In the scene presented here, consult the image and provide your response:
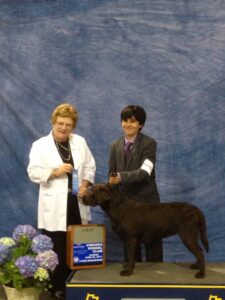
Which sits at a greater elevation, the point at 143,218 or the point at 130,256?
the point at 143,218

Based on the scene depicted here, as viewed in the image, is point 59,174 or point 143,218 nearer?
point 143,218

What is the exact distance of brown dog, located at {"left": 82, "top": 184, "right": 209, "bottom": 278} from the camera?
2.36m

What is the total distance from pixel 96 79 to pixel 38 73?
1.44ft

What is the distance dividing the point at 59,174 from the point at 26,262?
1.75ft

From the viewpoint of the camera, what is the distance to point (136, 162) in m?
2.61

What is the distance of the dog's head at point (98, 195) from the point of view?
2.40m

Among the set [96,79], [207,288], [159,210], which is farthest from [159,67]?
[207,288]

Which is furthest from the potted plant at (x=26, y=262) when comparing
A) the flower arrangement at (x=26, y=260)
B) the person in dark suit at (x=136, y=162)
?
the person in dark suit at (x=136, y=162)

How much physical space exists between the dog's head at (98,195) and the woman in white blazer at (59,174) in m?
0.18

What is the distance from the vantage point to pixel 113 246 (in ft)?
11.2

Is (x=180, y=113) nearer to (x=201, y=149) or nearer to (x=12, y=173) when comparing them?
(x=201, y=149)

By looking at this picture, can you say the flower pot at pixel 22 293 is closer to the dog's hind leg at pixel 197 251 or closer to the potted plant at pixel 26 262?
the potted plant at pixel 26 262

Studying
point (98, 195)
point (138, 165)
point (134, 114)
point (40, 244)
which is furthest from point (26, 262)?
point (134, 114)

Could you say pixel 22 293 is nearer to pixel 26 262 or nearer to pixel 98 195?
pixel 26 262
